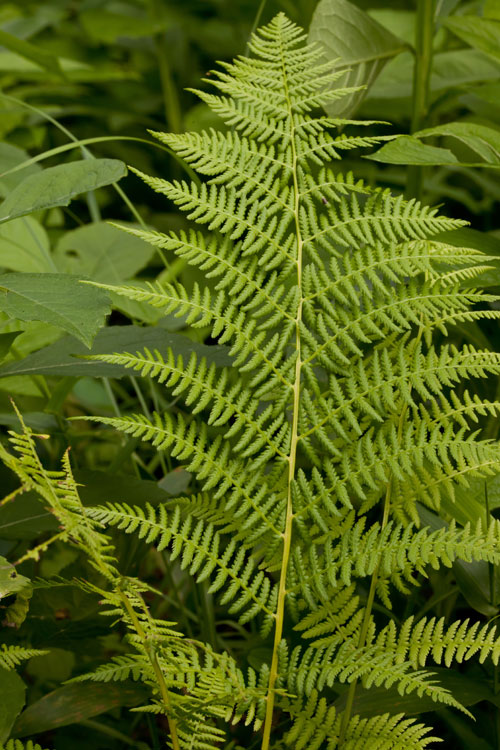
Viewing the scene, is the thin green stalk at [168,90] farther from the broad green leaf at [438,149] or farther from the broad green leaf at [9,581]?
the broad green leaf at [9,581]

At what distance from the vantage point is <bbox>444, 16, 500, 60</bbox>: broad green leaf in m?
1.07

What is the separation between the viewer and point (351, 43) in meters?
1.10

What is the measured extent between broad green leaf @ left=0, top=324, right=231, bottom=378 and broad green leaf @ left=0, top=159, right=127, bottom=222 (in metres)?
0.17

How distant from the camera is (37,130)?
1.97m

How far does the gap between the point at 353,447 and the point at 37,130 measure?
5.55 feet

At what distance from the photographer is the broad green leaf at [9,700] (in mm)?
613

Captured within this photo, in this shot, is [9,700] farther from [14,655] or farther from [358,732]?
[358,732]

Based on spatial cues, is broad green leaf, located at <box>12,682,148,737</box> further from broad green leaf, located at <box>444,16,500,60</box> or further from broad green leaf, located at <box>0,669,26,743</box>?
broad green leaf, located at <box>444,16,500,60</box>

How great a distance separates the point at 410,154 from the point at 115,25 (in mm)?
1813

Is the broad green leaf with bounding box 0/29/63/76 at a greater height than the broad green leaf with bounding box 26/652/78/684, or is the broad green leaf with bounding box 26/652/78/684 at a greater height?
the broad green leaf with bounding box 0/29/63/76

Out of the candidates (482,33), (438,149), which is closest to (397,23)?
(482,33)

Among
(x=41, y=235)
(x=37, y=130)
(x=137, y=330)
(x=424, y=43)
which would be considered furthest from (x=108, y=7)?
(x=137, y=330)

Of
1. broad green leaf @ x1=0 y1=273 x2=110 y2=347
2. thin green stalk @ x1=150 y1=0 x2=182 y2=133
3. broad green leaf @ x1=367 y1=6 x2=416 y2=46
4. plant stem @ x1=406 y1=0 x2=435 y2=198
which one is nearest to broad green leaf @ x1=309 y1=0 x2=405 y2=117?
plant stem @ x1=406 y1=0 x2=435 y2=198

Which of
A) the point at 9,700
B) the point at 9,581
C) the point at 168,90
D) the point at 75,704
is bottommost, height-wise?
the point at 75,704
